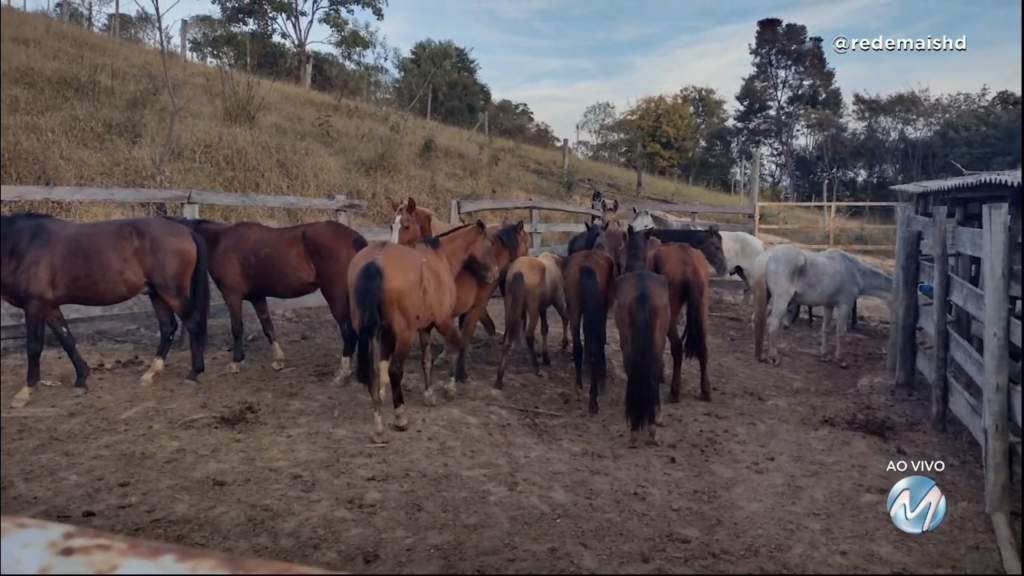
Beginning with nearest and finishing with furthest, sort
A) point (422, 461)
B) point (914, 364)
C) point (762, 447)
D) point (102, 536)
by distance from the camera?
point (102, 536) → point (422, 461) → point (762, 447) → point (914, 364)

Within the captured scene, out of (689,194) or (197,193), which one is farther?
(689,194)

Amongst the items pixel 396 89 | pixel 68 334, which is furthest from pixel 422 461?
pixel 396 89

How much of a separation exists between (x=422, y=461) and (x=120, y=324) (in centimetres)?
374

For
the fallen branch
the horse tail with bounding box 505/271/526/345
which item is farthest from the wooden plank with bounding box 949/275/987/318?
the horse tail with bounding box 505/271/526/345

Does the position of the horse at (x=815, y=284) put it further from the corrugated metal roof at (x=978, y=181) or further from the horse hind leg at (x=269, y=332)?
the horse hind leg at (x=269, y=332)

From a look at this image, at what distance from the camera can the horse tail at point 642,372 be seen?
4.96 m

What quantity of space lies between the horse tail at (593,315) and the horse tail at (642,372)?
0.91m

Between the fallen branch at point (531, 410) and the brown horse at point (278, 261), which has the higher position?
the brown horse at point (278, 261)

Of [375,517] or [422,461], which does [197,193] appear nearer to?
[422,461]

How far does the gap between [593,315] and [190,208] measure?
4.73 meters

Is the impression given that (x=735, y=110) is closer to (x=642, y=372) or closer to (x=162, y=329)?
(x=642, y=372)

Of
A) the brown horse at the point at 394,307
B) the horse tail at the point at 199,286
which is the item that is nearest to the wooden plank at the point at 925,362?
the brown horse at the point at 394,307

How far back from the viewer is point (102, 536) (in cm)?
125

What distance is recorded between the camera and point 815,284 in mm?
8250
